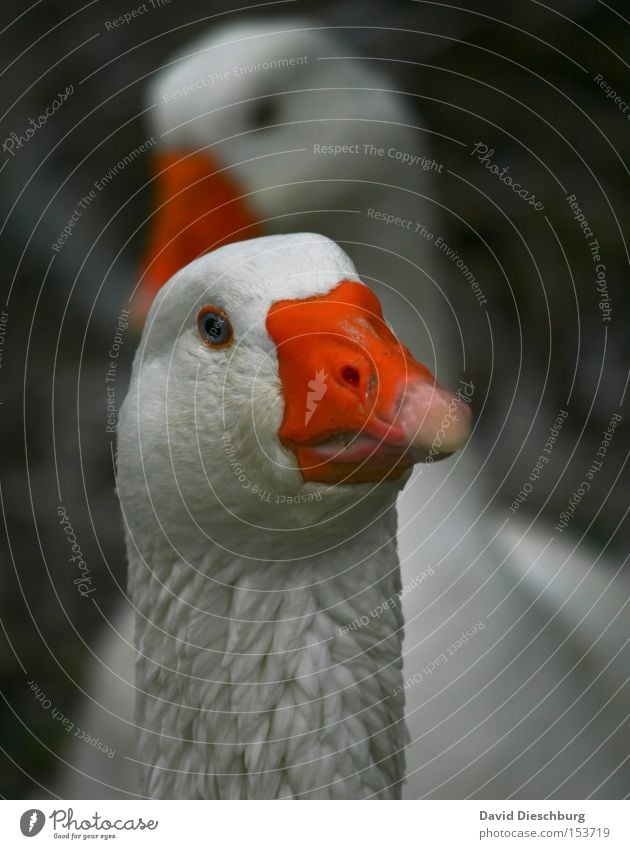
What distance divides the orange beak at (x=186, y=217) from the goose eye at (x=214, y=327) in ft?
1.52

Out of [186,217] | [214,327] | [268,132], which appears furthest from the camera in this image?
[268,132]

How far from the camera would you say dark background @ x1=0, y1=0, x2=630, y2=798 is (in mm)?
1606

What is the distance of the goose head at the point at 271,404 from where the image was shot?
82 centimetres

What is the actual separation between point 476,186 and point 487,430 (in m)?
0.52

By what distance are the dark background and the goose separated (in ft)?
2.10

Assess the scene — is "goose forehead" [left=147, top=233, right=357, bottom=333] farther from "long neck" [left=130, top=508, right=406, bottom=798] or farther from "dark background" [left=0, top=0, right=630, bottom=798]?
"dark background" [left=0, top=0, right=630, bottom=798]

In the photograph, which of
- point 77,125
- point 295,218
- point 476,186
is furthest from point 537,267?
point 77,125

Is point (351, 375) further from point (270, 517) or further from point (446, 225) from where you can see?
point (446, 225)

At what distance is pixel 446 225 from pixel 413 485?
27.7 inches


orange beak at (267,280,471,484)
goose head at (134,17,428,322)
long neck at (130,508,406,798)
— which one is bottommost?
long neck at (130,508,406,798)

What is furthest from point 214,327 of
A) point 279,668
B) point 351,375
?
point 279,668

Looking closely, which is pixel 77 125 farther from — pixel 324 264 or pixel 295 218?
pixel 324 264

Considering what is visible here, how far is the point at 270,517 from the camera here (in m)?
0.95

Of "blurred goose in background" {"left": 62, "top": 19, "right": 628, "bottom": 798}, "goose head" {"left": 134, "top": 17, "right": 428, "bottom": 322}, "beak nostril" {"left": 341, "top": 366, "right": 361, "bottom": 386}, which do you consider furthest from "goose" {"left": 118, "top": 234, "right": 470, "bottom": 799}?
"goose head" {"left": 134, "top": 17, "right": 428, "bottom": 322}
